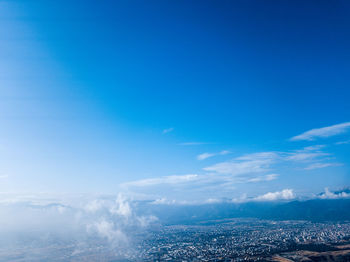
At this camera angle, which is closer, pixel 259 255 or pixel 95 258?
pixel 259 255

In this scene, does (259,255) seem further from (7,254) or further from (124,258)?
(7,254)

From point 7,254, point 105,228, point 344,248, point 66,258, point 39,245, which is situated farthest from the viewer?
point 105,228

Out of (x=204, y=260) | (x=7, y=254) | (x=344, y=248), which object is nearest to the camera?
(x=204, y=260)

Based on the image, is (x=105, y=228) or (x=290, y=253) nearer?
(x=290, y=253)

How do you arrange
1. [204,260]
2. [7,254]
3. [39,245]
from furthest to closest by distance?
[39,245]
[7,254]
[204,260]

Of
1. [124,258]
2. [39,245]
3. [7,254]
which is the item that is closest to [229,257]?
[124,258]

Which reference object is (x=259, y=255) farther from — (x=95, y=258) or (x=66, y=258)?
(x=66, y=258)

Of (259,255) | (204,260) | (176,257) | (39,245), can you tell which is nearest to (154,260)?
(176,257)

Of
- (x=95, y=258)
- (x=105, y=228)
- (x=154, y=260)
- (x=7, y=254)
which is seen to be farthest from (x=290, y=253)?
(x=105, y=228)

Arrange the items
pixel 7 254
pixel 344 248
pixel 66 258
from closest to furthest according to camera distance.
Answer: pixel 344 248 < pixel 66 258 < pixel 7 254
